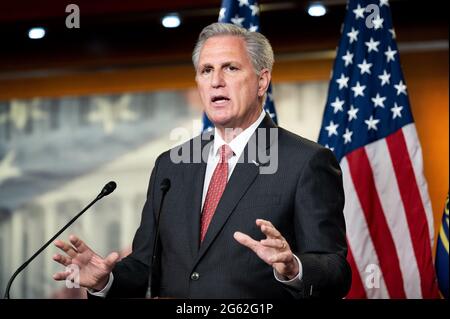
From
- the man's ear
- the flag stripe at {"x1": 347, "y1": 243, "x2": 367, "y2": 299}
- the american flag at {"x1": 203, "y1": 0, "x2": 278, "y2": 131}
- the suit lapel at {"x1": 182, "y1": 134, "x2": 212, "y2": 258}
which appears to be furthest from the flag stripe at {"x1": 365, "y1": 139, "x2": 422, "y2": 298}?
the suit lapel at {"x1": 182, "y1": 134, "x2": 212, "y2": 258}

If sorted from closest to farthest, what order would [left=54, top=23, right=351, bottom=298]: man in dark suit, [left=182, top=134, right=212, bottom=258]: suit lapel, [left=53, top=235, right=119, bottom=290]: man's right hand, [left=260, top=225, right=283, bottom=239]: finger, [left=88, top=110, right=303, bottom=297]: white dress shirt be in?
[left=260, top=225, right=283, bottom=239]: finger < [left=53, top=235, right=119, bottom=290]: man's right hand < [left=54, top=23, right=351, bottom=298]: man in dark suit < [left=182, top=134, right=212, bottom=258]: suit lapel < [left=88, top=110, right=303, bottom=297]: white dress shirt

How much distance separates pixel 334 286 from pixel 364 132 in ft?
6.44

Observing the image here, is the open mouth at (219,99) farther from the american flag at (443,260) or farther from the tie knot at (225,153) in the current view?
the american flag at (443,260)

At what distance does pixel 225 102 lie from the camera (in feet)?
8.48

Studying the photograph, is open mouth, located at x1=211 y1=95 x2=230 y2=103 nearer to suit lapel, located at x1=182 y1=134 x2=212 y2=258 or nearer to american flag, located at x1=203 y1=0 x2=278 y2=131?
suit lapel, located at x1=182 y1=134 x2=212 y2=258

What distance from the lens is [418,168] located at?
4055 mm

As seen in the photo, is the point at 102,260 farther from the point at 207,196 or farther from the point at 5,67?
the point at 5,67

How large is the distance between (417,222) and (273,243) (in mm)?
2275

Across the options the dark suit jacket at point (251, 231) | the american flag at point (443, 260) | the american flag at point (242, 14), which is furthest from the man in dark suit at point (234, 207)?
the american flag at point (443, 260)

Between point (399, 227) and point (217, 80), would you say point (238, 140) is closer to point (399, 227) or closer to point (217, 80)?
point (217, 80)

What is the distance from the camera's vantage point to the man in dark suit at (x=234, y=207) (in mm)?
2301

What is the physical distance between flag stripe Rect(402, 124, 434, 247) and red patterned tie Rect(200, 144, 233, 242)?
1778 mm

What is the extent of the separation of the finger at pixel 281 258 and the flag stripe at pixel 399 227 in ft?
7.10

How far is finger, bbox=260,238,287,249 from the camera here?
192 cm
